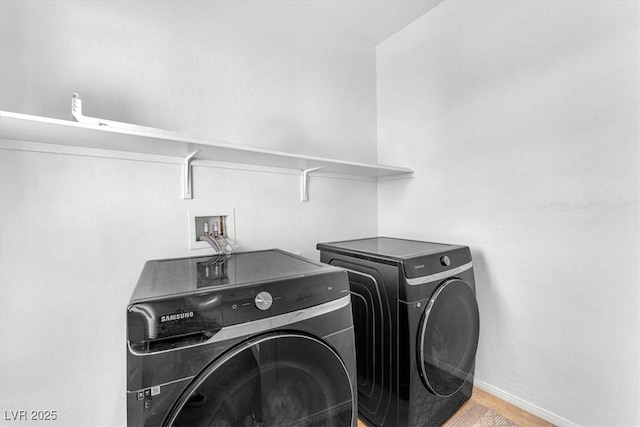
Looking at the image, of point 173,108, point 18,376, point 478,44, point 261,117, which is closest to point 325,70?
point 261,117

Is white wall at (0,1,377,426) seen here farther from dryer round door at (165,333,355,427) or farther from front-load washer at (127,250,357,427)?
dryer round door at (165,333,355,427)

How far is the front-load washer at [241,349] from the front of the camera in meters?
0.68

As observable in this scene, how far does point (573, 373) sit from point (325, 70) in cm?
222

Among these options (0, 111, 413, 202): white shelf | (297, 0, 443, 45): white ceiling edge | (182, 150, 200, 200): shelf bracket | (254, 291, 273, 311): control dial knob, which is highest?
(297, 0, 443, 45): white ceiling edge

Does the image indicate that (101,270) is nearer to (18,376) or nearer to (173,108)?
(18,376)

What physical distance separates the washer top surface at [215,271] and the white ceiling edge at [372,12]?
167cm

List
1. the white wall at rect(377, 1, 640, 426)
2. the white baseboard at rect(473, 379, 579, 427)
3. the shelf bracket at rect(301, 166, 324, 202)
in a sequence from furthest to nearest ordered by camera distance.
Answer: the shelf bracket at rect(301, 166, 324, 202)
the white baseboard at rect(473, 379, 579, 427)
the white wall at rect(377, 1, 640, 426)

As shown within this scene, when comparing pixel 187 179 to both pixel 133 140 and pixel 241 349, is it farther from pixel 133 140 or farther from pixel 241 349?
pixel 241 349

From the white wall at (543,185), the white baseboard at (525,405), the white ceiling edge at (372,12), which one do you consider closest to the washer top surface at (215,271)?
the white wall at (543,185)

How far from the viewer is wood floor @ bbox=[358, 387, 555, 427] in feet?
4.61

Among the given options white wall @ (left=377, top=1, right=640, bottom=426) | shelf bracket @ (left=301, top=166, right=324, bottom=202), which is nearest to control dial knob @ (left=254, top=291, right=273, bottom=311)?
shelf bracket @ (left=301, top=166, right=324, bottom=202)

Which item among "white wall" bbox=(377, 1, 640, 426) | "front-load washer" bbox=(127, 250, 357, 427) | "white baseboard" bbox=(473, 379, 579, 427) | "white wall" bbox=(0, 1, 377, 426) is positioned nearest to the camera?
"front-load washer" bbox=(127, 250, 357, 427)

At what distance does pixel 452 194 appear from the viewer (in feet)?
5.82

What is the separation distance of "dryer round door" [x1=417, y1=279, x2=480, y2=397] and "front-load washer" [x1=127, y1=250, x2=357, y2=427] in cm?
45
